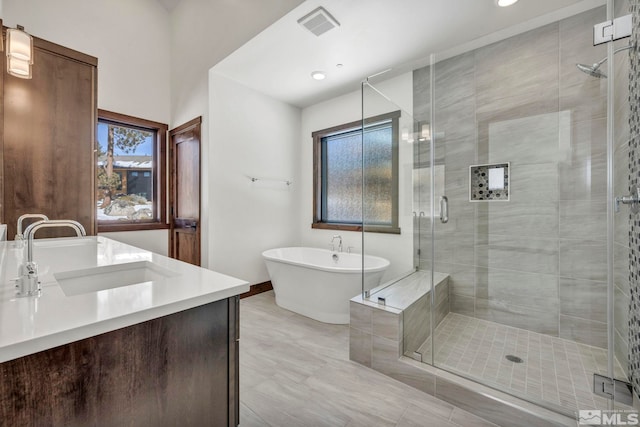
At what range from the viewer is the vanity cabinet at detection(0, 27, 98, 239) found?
209cm

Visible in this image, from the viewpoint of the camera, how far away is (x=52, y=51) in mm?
2285

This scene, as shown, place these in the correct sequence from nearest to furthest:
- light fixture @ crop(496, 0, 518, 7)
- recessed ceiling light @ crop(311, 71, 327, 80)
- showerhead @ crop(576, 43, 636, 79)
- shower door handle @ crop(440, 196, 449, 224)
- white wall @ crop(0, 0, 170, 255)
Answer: showerhead @ crop(576, 43, 636, 79) → light fixture @ crop(496, 0, 518, 7) → shower door handle @ crop(440, 196, 449, 224) → white wall @ crop(0, 0, 170, 255) → recessed ceiling light @ crop(311, 71, 327, 80)

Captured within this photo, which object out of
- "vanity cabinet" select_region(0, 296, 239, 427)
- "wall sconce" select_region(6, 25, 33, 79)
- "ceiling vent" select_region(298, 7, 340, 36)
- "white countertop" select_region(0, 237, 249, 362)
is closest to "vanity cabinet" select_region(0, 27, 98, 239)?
"wall sconce" select_region(6, 25, 33, 79)

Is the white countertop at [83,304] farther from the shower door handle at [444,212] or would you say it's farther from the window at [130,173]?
the window at [130,173]

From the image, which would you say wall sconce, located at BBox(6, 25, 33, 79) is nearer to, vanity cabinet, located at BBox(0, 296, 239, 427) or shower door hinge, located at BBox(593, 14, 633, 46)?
vanity cabinet, located at BBox(0, 296, 239, 427)

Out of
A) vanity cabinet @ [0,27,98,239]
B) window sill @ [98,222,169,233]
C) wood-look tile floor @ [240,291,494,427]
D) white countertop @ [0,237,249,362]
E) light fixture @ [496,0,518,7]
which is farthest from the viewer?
window sill @ [98,222,169,233]

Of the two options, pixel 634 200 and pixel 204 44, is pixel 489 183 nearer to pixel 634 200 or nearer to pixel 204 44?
pixel 634 200

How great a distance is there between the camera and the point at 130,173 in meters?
3.56

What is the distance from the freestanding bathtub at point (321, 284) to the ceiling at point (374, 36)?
181 cm

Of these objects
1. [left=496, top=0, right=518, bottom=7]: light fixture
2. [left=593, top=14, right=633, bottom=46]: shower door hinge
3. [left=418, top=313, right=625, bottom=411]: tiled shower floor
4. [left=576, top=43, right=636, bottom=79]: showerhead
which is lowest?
[left=418, top=313, right=625, bottom=411]: tiled shower floor

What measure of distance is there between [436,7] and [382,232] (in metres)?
1.88

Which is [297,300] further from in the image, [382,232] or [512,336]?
[512,336]

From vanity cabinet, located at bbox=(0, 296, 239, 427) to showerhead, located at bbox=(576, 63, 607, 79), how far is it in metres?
2.71

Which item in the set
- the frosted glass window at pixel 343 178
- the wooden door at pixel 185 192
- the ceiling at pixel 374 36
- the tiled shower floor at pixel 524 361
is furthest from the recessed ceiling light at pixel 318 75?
the tiled shower floor at pixel 524 361
